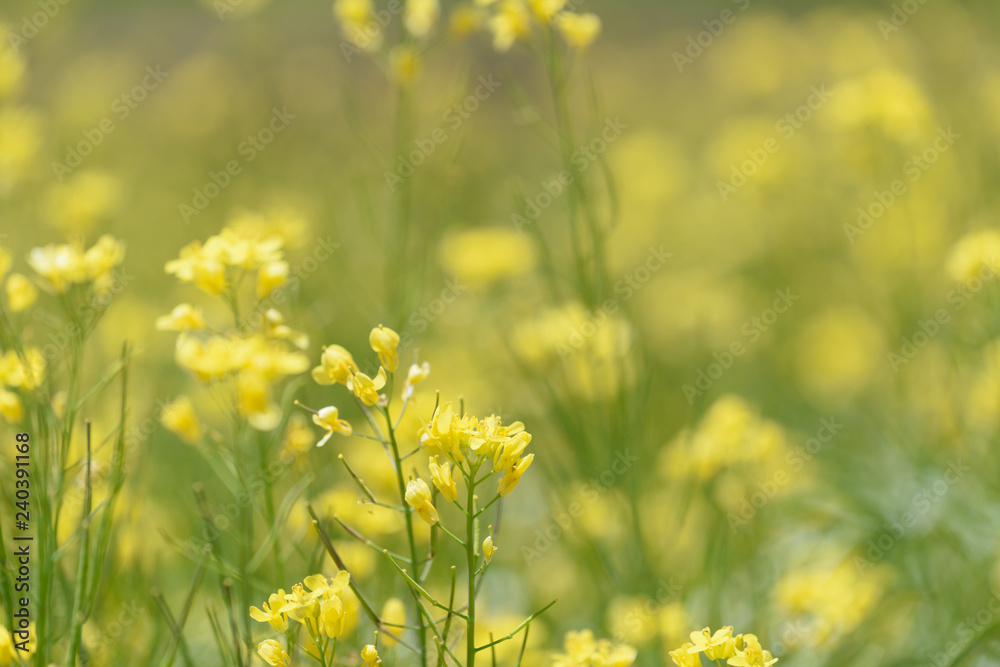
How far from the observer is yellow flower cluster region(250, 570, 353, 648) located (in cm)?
106

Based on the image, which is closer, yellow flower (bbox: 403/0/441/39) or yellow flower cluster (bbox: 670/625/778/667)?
yellow flower cluster (bbox: 670/625/778/667)

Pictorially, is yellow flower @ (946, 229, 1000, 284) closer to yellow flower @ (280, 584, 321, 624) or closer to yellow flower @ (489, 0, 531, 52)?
yellow flower @ (489, 0, 531, 52)

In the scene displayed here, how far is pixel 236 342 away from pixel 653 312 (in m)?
3.45

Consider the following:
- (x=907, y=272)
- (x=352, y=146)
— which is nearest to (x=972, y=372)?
(x=907, y=272)

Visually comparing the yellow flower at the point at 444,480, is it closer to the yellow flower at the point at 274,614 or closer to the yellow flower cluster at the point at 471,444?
the yellow flower cluster at the point at 471,444

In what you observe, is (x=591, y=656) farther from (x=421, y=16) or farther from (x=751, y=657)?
(x=421, y=16)

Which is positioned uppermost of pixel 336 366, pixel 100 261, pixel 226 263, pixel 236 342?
pixel 100 261

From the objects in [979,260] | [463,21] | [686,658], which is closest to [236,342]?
[686,658]

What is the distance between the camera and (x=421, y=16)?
7.13ft

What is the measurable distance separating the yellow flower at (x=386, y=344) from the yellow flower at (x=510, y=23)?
1005 mm

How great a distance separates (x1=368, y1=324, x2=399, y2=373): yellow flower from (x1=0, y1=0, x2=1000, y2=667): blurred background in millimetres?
60

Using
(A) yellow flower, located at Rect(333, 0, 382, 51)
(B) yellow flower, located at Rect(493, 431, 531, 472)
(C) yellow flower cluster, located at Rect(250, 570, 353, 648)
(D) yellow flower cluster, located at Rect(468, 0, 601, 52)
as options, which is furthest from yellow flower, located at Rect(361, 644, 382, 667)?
(A) yellow flower, located at Rect(333, 0, 382, 51)

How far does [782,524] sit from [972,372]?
86 cm

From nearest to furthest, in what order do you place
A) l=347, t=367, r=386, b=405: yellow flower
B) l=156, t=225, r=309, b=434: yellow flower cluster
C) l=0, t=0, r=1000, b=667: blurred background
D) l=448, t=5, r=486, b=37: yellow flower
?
l=347, t=367, r=386, b=405: yellow flower, l=156, t=225, r=309, b=434: yellow flower cluster, l=0, t=0, r=1000, b=667: blurred background, l=448, t=5, r=486, b=37: yellow flower
